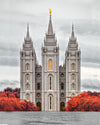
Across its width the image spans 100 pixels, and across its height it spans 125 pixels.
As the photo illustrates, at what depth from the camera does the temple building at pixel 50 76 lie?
129375mm

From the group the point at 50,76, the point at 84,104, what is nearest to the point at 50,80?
the point at 50,76

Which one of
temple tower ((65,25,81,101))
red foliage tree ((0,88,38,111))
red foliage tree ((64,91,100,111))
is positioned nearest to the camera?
red foliage tree ((0,88,38,111))

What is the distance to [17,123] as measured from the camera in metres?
70.1

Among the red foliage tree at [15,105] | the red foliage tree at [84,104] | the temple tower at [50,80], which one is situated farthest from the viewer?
the temple tower at [50,80]

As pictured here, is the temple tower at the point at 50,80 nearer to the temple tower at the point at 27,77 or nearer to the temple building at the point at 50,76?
the temple building at the point at 50,76

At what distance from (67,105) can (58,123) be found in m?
56.9

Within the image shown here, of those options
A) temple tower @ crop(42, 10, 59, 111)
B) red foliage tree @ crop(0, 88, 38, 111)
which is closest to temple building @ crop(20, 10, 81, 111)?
temple tower @ crop(42, 10, 59, 111)

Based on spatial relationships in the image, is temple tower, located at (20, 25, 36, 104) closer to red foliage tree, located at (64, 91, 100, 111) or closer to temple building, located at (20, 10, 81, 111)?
→ temple building, located at (20, 10, 81, 111)

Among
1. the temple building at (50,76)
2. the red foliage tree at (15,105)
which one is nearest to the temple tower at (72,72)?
the temple building at (50,76)

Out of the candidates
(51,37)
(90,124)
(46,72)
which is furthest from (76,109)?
(90,124)

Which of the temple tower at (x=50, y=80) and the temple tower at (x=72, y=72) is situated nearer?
the temple tower at (x=50, y=80)

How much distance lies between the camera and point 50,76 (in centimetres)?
12975

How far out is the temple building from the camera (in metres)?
129

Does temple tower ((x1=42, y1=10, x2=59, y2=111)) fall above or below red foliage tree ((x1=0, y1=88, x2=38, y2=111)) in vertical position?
above
